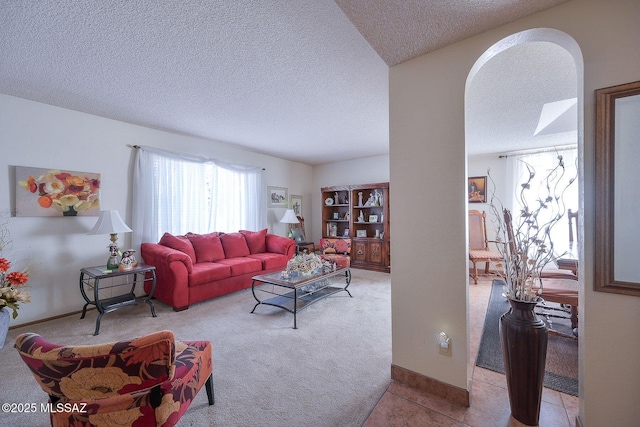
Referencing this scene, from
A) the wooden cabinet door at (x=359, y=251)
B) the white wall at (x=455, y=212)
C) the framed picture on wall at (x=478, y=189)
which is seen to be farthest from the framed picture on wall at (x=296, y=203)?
the white wall at (x=455, y=212)

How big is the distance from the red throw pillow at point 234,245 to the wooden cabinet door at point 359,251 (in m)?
2.29

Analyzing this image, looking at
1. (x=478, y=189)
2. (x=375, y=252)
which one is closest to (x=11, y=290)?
(x=375, y=252)

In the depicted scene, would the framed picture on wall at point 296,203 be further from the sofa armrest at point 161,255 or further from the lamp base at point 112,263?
the lamp base at point 112,263

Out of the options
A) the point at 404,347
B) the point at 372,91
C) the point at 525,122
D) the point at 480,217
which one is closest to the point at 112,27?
the point at 372,91

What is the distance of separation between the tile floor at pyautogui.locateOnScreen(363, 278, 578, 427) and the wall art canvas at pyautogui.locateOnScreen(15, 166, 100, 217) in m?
3.95

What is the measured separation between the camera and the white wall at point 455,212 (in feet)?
3.73

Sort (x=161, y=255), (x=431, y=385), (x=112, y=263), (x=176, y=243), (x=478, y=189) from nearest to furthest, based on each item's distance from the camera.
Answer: (x=431, y=385), (x=112, y=263), (x=161, y=255), (x=176, y=243), (x=478, y=189)

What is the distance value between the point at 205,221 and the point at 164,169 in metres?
1.08

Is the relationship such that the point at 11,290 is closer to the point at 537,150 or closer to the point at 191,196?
the point at 191,196

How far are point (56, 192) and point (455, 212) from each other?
14.0ft

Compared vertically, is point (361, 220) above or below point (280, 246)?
above

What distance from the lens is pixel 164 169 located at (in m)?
3.87

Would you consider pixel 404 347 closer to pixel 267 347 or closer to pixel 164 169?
pixel 267 347

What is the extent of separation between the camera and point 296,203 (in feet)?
20.5
